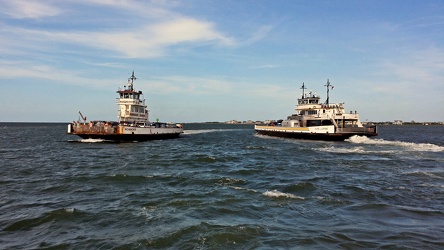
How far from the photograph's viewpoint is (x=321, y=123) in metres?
58.4

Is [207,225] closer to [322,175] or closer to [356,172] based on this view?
[322,175]

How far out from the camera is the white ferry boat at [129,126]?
47.8 m

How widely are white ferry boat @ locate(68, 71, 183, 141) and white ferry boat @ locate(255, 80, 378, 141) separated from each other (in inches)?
943

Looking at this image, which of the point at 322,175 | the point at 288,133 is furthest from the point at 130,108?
the point at 322,175

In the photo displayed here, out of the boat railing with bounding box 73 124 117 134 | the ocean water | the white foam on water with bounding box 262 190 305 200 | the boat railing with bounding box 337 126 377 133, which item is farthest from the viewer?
the boat railing with bounding box 337 126 377 133

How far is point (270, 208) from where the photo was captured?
13281mm

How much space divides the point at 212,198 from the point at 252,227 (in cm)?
437

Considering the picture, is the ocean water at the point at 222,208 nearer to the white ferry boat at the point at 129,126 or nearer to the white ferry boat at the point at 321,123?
the white ferry boat at the point at 129,126

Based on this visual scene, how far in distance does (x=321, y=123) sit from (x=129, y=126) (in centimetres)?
3344

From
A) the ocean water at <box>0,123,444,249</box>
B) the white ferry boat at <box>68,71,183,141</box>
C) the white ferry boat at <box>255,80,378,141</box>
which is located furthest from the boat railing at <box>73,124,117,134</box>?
the white ferry boat at <box>255,80,378,141</box>

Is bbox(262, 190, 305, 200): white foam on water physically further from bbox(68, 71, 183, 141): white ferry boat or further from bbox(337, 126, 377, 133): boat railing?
bbox(337, 126, 377, 133): boat railing

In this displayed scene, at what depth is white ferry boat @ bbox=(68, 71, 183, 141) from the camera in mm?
47750

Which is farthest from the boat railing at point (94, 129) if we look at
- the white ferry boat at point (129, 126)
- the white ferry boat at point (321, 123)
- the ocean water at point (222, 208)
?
the white ferry boat at point (321, 123)

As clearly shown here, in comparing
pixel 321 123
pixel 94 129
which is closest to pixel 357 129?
pixel 321 123
